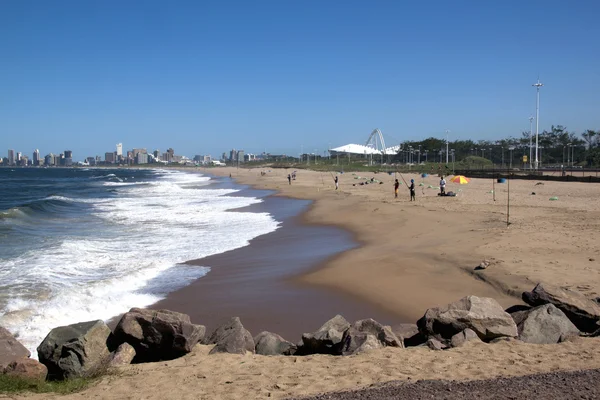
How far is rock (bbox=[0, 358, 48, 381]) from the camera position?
6.36 meters

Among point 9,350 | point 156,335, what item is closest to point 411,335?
point 156,335

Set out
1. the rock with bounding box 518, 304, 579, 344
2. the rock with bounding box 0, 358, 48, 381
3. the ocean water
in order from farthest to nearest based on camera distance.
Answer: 1. the ocean water
2. the rock with bounding box 518, 304, 579, 344
3. the rock with bounding box 0, 358, 48, 381

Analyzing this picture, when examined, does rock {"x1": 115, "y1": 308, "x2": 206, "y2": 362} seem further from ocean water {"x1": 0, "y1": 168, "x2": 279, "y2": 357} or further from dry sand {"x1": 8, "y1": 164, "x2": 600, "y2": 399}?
ocean water {"x1": 0, "y1": 168, "x2": 279, "y2": 357}

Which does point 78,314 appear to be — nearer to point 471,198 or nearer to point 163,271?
point 163,271

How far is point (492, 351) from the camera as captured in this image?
21.6 feet

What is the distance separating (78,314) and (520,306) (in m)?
8.25

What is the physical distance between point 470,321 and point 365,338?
5.34 feet

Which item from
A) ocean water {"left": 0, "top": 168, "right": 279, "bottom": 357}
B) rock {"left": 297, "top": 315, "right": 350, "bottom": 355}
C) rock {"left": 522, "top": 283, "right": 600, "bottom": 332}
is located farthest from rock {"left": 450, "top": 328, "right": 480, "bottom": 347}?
ocean water {"left": 0, "top": 168, "right": 279, "bottom": 357}

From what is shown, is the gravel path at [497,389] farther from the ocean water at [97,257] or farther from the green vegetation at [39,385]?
the ocean water at [97,257]

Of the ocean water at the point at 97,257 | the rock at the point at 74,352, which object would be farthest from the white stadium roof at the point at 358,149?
the rock at the point at 74,352

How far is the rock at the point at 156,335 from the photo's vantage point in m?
7.26

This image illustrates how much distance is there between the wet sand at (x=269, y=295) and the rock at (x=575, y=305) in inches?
105

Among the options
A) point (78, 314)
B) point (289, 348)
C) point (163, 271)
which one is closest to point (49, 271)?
point (163, 271)

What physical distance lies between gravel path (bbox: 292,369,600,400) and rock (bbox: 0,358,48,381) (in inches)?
149
